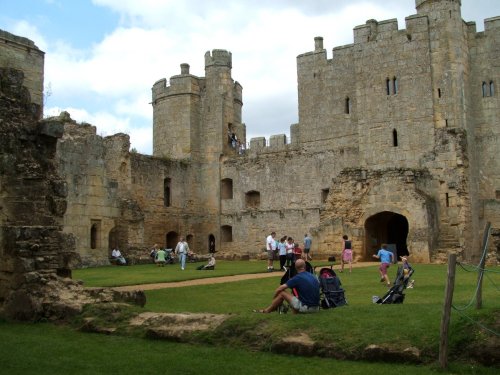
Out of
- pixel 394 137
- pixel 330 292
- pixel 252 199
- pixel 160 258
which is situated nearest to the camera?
pixel 330 292

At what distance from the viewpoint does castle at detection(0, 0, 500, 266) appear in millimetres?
→ 27297

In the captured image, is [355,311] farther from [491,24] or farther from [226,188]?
[226,188]

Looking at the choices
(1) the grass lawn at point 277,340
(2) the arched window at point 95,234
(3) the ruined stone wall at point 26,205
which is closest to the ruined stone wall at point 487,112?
(2) the arched window at point 95,234

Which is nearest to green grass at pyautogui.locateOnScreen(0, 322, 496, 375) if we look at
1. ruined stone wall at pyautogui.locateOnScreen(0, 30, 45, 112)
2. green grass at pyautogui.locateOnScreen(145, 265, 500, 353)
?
green grass at pyautogui.locateOnScreen(145, 265, 500, 353)

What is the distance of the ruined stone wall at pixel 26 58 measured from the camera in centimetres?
2788

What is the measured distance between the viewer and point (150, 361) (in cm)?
766

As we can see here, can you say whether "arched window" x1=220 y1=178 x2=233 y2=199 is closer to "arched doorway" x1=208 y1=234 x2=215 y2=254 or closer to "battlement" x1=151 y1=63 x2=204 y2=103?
"arched doorway" x1=208 y1=234 x2=215 y2=254

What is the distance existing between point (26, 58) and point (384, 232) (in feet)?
60.4

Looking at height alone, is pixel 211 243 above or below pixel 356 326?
above

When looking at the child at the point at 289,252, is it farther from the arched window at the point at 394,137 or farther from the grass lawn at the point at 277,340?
the arched window at the point at 394,137

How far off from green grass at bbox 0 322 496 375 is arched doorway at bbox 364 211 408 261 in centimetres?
1984

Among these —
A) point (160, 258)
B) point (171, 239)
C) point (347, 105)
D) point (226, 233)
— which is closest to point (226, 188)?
point (226, 233)

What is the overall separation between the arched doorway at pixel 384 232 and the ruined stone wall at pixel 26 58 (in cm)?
1564

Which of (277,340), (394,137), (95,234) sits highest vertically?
(394,137)
